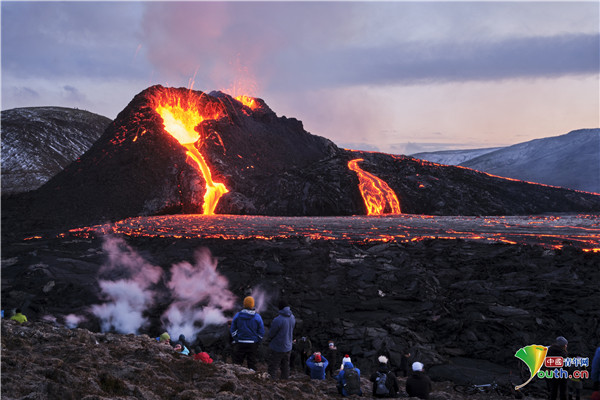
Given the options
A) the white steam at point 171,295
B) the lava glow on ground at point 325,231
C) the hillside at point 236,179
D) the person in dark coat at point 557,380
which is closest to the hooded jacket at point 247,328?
the person in dark coat at point 557,380

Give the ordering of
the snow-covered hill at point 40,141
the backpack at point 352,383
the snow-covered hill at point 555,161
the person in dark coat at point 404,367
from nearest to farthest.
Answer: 1. the backpack at point 352,383
2. the person in dark coat at point 404,367
3. the snow-covered hill at point 40,141
4. the snow-covered hill at point 555,161

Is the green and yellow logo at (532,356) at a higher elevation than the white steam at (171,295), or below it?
below

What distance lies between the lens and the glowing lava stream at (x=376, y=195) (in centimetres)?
5950

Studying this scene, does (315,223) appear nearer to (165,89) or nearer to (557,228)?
(557,228)

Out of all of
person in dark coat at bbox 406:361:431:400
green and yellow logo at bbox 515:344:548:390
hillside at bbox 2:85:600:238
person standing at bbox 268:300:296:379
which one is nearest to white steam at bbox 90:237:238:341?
person standing at bbox 268:300:296:379

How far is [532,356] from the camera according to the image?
558 inches

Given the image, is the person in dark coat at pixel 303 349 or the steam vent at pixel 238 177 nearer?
the person in dark coat at pixel 303 349

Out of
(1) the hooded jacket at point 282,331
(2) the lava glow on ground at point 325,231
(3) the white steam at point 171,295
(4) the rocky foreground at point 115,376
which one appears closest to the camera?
(4) the rocky foreground at point 115,376

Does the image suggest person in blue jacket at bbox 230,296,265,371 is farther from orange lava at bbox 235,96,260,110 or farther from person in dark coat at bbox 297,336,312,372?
orange lava at bbox 235,96,260,110

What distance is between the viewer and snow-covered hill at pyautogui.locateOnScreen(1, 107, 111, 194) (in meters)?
97.1

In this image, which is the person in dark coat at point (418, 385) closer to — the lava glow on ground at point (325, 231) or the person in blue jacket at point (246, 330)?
the person in blue jacket at point (246, 330)

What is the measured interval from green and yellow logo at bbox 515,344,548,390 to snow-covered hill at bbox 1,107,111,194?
96279 mm

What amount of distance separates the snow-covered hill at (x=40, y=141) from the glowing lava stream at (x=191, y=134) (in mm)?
42756

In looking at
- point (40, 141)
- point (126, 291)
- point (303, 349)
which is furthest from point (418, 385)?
point (40, 141)
